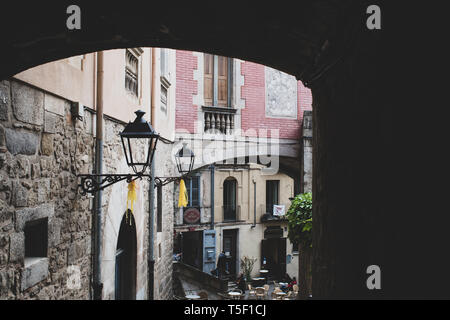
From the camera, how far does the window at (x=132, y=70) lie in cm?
652

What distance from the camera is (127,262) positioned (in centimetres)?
698

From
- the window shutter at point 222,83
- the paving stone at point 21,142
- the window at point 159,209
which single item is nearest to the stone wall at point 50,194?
the paving stone at point 21,142

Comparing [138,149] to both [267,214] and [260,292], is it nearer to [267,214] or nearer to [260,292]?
[260,292]

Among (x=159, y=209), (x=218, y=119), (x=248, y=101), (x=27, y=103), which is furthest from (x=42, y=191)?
(x=248, y=101)

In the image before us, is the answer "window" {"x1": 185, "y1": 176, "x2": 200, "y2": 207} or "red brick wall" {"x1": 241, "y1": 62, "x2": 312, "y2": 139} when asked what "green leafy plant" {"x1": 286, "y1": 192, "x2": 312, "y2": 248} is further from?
"window" {"x1": 185, "y1": 176, "x2": 200, "y2": 207}

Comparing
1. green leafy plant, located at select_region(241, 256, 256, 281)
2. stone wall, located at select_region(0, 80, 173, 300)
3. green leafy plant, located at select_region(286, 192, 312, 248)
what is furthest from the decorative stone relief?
green leafy plant, located at select_region(241, 256, 256, 281)

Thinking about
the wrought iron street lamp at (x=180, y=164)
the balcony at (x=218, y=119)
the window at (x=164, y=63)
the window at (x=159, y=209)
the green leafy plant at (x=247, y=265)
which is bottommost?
the green leafy plant at (x=247, y=265)

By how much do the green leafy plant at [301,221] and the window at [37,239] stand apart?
3173 millimetres

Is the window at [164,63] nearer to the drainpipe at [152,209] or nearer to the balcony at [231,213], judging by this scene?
the drainpipe at [152,209]

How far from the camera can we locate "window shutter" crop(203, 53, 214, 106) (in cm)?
1313

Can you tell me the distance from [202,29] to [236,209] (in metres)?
20.0

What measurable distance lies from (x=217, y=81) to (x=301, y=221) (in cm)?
842

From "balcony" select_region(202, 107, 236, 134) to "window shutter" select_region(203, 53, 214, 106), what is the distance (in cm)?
40

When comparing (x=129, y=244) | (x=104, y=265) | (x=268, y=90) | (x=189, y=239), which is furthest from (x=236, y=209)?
(x=104, y=265)
